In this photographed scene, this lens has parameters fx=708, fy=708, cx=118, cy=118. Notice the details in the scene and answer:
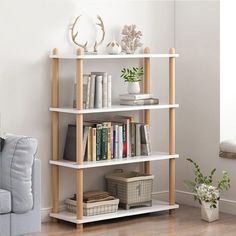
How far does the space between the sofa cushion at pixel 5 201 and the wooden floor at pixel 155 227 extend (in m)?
0.53

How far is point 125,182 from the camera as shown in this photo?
18.1 feet

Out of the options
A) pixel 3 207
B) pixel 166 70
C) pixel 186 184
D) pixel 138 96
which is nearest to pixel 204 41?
pixel 166 70

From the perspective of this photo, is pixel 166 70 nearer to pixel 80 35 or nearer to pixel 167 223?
pixel 80 35

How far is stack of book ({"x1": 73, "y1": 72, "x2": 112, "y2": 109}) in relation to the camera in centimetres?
527

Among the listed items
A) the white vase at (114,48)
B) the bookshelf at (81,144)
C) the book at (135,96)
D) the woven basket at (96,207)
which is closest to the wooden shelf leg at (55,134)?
the bookshelf at (81,144)

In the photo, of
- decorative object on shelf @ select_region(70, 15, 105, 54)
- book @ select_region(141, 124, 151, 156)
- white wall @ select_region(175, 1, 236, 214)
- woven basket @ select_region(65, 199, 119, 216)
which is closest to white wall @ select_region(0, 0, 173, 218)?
decorative object on shelf @ select_region(70, 15, 105, 54)

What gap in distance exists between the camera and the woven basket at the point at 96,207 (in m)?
5.29

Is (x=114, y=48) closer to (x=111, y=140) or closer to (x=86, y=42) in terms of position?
(x=86, y=42)

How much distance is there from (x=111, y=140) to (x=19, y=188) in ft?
3.46

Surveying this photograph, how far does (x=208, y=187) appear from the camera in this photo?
5.44 meters

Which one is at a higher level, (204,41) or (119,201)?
(204,41)

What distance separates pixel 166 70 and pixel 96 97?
101 cm

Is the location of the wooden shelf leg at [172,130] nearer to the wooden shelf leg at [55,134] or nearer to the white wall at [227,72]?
the white wall at [227,72]

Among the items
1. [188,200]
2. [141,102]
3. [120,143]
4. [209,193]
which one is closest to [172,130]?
[141,102]
